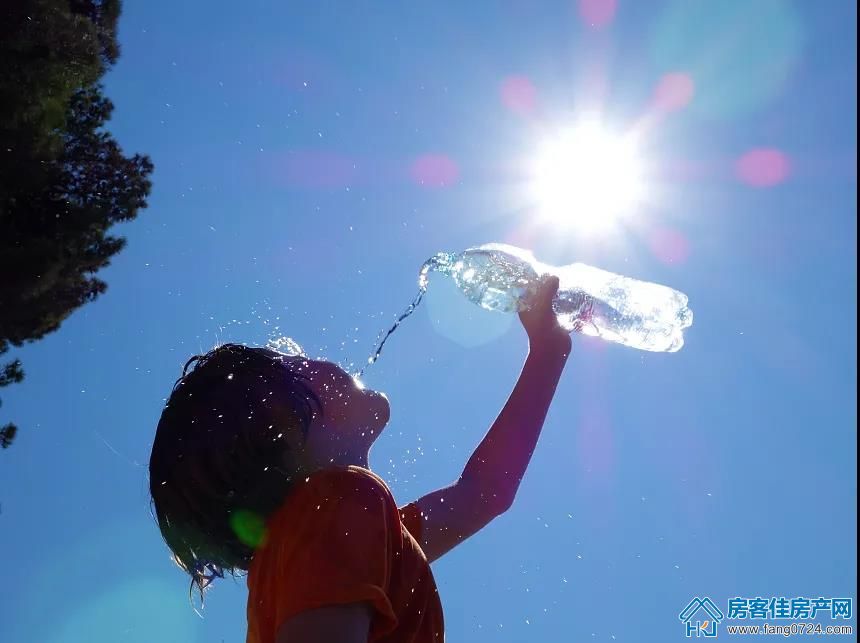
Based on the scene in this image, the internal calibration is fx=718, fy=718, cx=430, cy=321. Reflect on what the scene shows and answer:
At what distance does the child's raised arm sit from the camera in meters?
2.35

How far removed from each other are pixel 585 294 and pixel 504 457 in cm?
245

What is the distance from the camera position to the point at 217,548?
6.35 ft

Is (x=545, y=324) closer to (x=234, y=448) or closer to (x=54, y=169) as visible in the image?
(x=234, y=448)

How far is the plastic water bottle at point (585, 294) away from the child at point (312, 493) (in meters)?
1.47

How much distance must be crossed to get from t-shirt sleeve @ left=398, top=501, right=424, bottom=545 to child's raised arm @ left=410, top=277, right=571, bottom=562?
25 mm

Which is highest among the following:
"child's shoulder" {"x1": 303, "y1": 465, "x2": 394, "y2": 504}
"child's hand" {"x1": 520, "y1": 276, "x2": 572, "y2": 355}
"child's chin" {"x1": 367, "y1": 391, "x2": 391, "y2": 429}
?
"child's hand" {"x1": 520, "y1": 276, "x2": 572, "y2": 355}

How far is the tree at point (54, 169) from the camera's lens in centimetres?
744

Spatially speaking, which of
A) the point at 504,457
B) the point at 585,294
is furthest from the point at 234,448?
the point at 585,294

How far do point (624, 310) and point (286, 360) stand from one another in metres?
3.56

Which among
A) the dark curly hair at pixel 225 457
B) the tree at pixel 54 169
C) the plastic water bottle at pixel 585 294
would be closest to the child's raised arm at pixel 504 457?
the dark curly hair at pixel 225 457

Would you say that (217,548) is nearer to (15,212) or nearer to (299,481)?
(299,481)

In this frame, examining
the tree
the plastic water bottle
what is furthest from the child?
the tree

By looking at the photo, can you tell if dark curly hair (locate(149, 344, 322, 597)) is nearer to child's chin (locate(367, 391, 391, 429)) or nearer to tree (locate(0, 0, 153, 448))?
child's chin (locate(367, 391, 391, 429))

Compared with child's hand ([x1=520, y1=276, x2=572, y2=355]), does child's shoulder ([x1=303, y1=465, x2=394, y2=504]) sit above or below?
below
